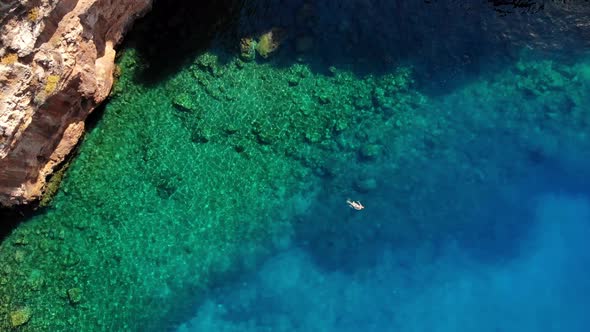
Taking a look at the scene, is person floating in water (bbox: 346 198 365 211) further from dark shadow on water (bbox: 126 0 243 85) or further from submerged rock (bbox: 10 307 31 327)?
submerged rock (bbox: 10 307 31 327)

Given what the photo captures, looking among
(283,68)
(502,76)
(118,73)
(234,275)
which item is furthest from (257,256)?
(502,76)

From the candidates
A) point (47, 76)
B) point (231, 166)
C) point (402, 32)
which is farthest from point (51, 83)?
point (402, 32)

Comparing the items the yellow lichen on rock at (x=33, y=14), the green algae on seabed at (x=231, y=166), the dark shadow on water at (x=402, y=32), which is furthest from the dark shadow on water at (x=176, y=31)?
the yellow lichen on rock at (x=33, y=14)

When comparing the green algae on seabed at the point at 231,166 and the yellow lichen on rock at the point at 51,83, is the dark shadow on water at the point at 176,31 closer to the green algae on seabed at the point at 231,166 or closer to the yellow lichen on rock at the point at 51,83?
the green algae on seabed at the point at 231,166

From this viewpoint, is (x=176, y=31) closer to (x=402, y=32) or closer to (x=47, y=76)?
(x=47, y=76)

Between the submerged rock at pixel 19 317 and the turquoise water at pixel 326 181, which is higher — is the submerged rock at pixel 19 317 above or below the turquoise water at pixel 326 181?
below

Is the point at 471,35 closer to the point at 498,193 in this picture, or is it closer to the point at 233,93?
the point at 498,193

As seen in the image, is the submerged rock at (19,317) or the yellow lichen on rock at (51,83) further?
the submerged rock at (19,317)
